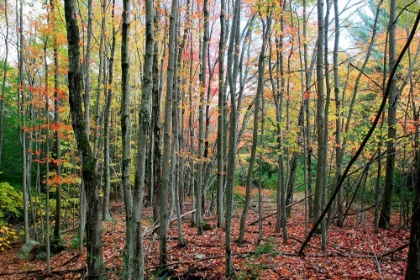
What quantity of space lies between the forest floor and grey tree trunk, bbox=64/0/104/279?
1080mm

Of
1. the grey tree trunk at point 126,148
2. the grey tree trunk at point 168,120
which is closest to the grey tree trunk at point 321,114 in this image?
the grey tree trunk at point 168,120

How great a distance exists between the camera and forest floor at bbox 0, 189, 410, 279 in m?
5.63

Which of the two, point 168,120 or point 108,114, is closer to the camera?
point 168,120

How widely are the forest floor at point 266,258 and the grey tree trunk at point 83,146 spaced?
108cm

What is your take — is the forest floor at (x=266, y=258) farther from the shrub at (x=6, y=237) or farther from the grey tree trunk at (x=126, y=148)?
the grey tree trunk at (x=126, y=148)

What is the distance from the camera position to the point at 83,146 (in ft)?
14.7

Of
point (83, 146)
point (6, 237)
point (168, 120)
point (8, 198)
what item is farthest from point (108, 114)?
point (8, 198)

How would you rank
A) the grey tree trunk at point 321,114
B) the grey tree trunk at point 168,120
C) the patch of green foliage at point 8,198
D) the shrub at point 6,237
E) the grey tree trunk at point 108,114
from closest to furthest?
the grey tree trunk at point 168,120, the grey tree trunk at point 321,114, the grey tree trunk at point 108,114, the shrub at point 6,237, the patch of green foliage at point 8,198

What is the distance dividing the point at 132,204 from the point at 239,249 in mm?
3851

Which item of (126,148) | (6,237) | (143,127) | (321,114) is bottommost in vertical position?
(6,237)

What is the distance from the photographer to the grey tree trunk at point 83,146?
4332mm

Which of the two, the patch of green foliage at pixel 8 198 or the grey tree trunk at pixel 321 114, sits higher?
the grey tree trunk at pixel 321 114

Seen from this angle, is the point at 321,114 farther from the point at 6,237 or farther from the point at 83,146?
the point at 6,237

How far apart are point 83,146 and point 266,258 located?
4622 millimetres
